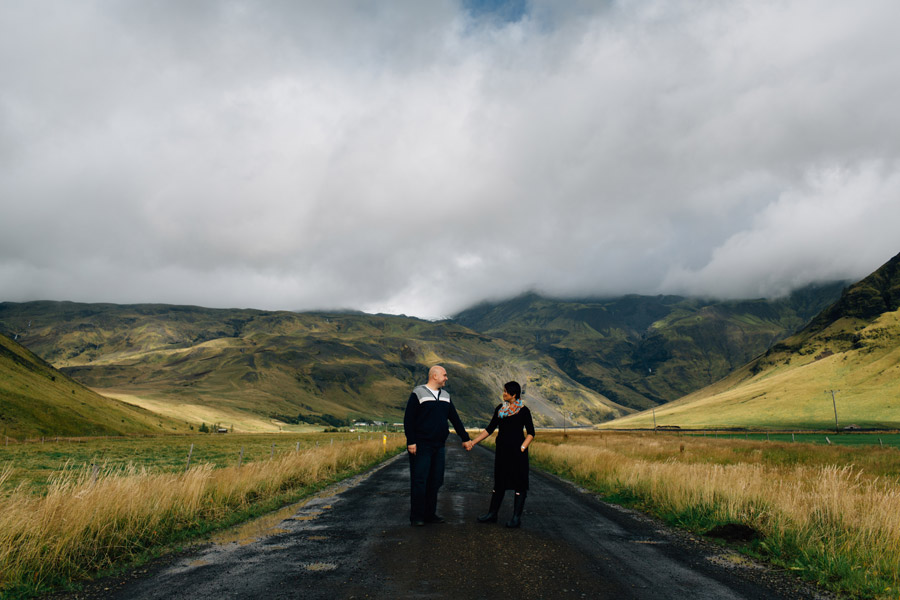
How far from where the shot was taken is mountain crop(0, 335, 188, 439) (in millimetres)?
77062

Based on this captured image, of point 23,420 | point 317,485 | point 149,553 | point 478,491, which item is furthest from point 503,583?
point 23,420

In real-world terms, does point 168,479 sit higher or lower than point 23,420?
higher

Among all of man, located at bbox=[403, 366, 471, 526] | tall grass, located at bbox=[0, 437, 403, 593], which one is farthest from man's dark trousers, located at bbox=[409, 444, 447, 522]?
tall grass, located at bbox=[0, 437, 403, 593]

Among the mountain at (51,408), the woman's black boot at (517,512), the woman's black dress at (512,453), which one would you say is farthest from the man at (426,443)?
the mountain at (51,408)

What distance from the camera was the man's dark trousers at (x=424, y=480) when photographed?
9133 mm

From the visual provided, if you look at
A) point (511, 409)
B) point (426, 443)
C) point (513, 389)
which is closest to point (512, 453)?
point (511, 409)

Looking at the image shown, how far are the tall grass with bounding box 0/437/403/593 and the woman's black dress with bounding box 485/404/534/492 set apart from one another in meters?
5.70

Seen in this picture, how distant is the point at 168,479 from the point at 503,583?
807 centimetres

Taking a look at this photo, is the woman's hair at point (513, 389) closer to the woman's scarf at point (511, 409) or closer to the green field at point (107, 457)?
the woman's scarf at point (511, 409)

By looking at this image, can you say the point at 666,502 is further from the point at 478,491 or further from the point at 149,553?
the point at 149,553

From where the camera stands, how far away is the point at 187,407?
151500 millimetres

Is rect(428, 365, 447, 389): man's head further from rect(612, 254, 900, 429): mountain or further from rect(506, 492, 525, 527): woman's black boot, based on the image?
rect(612, 254, 900, 429): mountain

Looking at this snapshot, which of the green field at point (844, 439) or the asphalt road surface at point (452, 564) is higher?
the asphalt road surface at point (452, 564)

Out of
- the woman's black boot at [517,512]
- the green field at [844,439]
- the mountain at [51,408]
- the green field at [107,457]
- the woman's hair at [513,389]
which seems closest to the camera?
the woman's black boot at [517,512]
